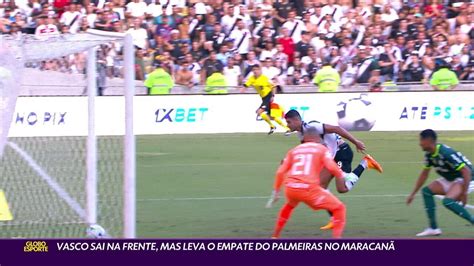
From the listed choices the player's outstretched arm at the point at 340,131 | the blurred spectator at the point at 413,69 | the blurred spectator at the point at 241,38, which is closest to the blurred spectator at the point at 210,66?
the blurred spectator at the point at 241,38

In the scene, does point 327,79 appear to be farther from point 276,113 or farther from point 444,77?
point 444,77

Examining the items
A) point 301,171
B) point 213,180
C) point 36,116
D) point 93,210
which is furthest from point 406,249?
point 213,180

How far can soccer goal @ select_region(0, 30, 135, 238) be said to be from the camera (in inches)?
→ 466

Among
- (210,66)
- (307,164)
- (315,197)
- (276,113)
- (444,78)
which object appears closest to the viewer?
(307,164)

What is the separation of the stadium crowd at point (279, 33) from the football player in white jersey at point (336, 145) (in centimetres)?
1234

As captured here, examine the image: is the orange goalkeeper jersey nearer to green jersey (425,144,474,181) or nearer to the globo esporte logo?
green jersey (425,144,474,181)

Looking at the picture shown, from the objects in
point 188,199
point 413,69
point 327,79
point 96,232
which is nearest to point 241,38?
point 327,79

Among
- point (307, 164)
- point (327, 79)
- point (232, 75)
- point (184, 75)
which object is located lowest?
point (232, 75)

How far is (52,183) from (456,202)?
5.32m

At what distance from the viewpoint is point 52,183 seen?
14234 mm

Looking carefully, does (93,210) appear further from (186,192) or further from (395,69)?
(395,69)

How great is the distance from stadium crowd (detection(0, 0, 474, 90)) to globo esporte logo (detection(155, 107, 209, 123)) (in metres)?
1.92

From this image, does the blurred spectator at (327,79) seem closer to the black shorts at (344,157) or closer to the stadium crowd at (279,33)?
the stadium crowd at (279,33)

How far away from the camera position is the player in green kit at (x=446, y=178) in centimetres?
1302
